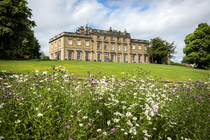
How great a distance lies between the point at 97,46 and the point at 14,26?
2388cm

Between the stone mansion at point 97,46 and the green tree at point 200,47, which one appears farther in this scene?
the stone mansion at point 97,46

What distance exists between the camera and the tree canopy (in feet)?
75.0

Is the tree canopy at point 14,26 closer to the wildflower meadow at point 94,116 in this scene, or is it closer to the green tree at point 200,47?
the wildflower meadow at point 94,116

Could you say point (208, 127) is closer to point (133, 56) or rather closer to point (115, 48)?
point (115, 48)

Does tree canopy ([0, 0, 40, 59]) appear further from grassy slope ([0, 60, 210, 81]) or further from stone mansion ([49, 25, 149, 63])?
stone mansion ([49, 25, 149, 63])

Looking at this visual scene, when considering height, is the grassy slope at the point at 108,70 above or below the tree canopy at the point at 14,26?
below

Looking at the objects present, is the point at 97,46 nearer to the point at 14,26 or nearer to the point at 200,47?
the point at 14,26

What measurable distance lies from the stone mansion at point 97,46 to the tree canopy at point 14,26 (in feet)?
47.9

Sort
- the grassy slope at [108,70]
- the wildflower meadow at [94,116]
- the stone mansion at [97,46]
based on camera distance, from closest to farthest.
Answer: the wildflower meadow at [94,116] → the grassy slope at [108,70] → the stone mansion at [97,46]

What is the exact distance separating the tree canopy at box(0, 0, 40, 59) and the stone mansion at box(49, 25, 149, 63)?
14603 mm

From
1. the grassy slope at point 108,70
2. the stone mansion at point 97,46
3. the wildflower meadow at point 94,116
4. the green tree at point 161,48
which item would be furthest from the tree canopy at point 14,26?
the green tree at point 161,48

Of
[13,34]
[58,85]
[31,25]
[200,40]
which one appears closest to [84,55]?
[31,25]

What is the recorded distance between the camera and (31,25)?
88.1ft

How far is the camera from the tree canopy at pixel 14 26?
75.0 feet
